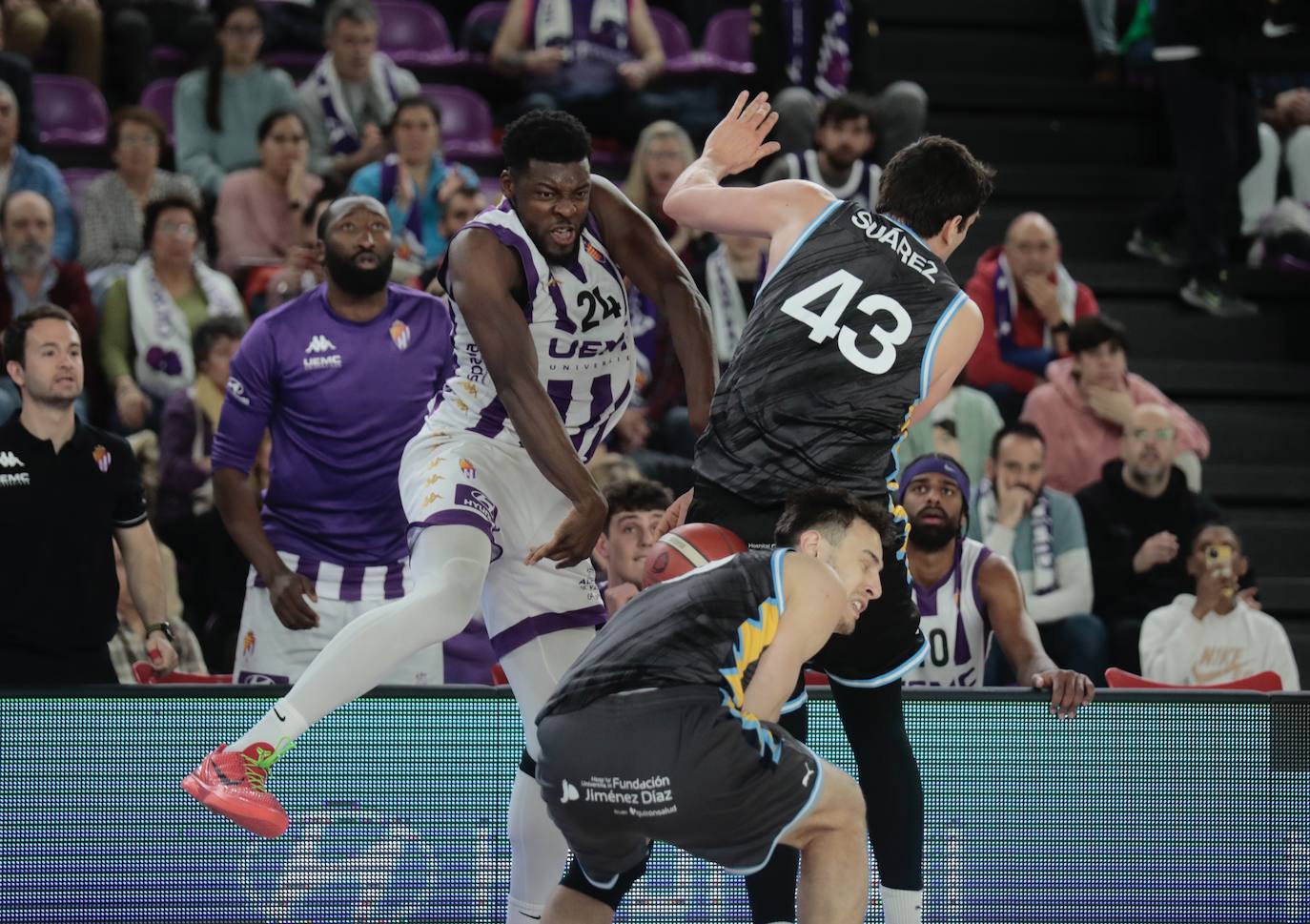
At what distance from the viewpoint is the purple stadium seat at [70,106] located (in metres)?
10.3

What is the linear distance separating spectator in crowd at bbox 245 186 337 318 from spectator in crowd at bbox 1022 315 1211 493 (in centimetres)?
324

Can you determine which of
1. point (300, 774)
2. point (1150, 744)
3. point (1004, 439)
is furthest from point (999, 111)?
point (300, 774)

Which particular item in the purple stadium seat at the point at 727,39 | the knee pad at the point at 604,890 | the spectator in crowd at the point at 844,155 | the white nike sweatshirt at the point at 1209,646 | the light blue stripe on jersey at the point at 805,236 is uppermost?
the light blue stripe on jersey at the point at 805,236

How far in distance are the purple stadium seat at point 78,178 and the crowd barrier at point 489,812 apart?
482 cm

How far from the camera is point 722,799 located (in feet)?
13.4

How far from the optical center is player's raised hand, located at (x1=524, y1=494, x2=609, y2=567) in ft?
15.3

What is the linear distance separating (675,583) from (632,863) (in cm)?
63

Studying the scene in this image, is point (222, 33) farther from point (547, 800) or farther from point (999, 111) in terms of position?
point (547, 800)

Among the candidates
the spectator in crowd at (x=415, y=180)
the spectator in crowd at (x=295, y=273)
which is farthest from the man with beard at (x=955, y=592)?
the spectator in crowd at (x=415, y=180)

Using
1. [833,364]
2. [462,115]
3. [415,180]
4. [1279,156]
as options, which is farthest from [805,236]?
[1279,156]

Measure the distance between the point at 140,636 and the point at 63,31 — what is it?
14.3 feet

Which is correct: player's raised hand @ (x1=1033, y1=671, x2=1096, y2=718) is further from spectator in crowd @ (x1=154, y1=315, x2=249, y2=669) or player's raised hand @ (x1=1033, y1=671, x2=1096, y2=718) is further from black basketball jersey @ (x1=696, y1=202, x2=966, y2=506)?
spectator in crowd @ (x1=154, y1=315, x2=249, y2=669)

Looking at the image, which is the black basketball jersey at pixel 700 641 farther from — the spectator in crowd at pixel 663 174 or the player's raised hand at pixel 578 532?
the spectator in crowd at pixel 663 174

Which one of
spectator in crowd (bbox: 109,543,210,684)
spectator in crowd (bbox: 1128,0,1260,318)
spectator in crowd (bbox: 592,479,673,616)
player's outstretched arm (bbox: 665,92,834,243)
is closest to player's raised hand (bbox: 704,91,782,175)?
player's outstretched arm (bbox: 665,92,834,243)
